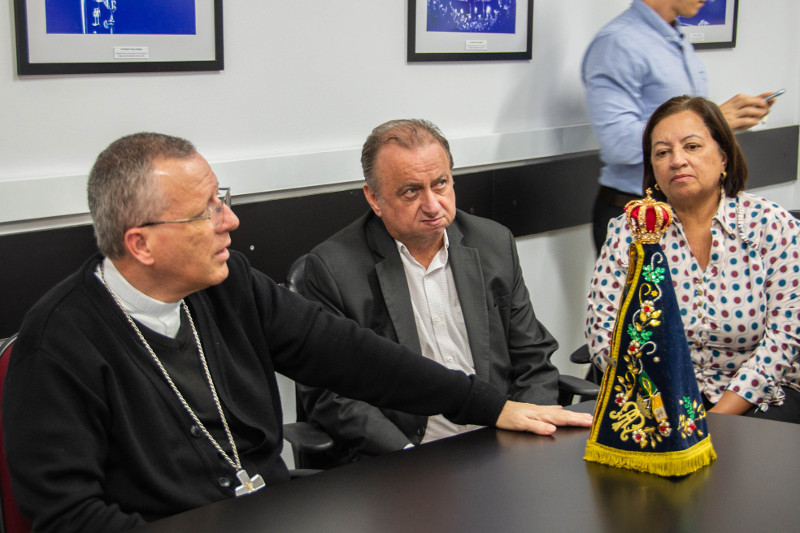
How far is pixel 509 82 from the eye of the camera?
3.46m

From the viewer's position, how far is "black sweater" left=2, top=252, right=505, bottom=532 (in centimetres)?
141

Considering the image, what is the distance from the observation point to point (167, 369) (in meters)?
1.63

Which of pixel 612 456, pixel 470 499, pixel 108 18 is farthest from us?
pixel 108 18

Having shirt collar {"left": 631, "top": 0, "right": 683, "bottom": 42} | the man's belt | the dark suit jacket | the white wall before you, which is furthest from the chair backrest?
shirt collar {"left": 631, "top": 0, "right": 683, "bottom": 42}

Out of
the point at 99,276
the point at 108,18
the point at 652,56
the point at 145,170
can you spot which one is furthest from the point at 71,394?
the point at 652,56

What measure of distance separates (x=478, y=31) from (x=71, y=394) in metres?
2.25

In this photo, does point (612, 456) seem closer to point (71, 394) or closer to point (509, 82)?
point (71, 394)

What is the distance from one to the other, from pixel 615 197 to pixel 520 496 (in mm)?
2148

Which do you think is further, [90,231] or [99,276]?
[90,231]

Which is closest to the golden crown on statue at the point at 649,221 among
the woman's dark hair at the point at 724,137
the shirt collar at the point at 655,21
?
the woman's dark hair at the point at 724,137

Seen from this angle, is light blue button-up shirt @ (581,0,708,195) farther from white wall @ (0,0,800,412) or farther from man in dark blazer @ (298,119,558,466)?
man in dark blazer @ (298,119,558,466)

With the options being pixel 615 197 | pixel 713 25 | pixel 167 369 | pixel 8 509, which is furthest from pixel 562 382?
pixel 713 25

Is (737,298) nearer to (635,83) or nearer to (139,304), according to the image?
(635,83)

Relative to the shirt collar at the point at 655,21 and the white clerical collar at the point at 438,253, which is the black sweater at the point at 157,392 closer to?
the white clerical collar at the point at 438,253
